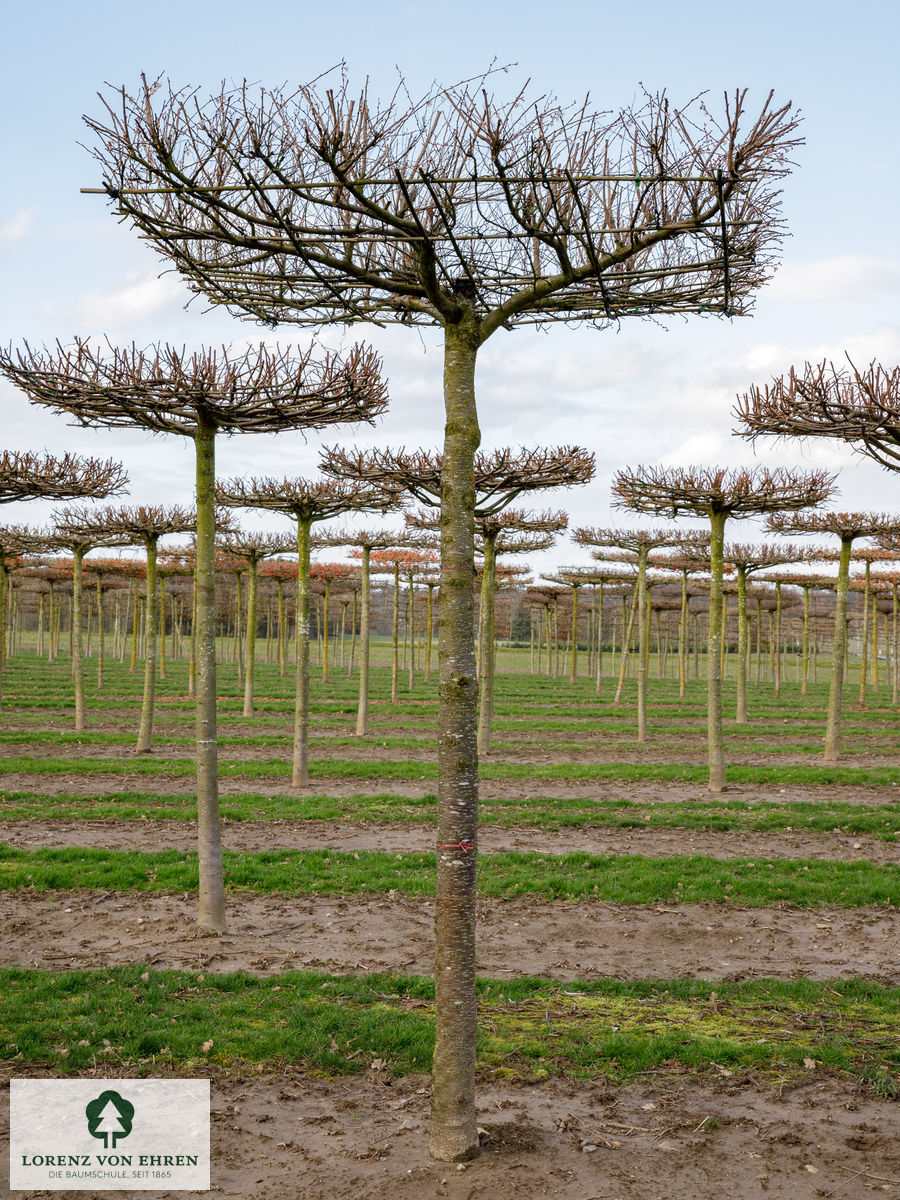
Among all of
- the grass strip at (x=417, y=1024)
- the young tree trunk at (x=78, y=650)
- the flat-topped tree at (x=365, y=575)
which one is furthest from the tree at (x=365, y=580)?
the grass strip at (x=417, y=1024)

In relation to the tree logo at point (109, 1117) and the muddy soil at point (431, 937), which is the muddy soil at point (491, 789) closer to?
the muddy soil at point (431, 937)

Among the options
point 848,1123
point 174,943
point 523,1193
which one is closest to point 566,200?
point 523,1193

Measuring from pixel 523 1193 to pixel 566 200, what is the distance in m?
4.76

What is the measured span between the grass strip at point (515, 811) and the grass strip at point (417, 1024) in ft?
18.0

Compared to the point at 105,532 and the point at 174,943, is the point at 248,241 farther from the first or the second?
the point at 105,532

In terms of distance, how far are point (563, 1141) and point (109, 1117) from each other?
250cm

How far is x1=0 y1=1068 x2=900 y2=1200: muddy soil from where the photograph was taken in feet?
14.2

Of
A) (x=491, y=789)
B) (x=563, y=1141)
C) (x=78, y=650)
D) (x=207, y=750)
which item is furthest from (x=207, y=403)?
(x=78, y=650)

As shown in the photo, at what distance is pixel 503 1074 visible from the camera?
5602 mm

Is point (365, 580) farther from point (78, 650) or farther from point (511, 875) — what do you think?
point (511, 875)

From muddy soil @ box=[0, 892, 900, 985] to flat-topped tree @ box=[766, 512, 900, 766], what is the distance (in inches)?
393

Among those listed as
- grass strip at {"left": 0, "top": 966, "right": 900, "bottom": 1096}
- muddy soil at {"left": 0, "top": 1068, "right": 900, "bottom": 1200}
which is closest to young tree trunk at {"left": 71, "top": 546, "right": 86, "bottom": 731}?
grass strip at {"left": 0, "top": 966, "right": 900, "bottom": 1096}

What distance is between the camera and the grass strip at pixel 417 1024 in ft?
18.7

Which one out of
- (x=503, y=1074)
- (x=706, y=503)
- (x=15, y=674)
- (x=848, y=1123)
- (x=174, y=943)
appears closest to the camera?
(x=848, y=1123)
